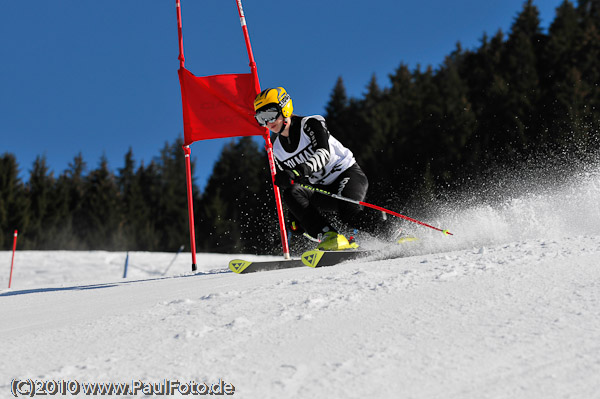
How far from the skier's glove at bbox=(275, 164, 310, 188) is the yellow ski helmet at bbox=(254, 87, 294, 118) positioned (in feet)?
2.00

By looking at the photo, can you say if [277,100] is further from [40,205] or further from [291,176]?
[40,205]

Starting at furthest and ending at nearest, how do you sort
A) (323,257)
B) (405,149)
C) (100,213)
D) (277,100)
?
(100,213) < (405,149) < (277,100) < (323,257)

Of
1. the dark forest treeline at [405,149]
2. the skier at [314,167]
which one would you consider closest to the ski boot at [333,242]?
the skier at [314,167]

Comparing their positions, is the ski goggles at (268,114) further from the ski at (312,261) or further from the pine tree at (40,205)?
the pine tree at (40,205)

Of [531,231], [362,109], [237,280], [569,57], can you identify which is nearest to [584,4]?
[569,57]

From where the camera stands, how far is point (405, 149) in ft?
93.1

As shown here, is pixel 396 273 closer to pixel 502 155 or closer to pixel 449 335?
pixel 449 335

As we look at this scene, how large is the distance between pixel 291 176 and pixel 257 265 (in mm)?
948

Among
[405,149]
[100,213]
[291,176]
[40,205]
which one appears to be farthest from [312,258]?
[100,213]

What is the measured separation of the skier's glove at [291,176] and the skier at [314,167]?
0.08 meters

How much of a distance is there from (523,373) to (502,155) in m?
22.2

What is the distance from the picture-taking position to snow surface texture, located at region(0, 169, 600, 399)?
5.70 feet

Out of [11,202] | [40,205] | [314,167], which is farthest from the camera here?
[40,205]

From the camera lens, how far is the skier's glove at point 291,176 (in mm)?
4586
